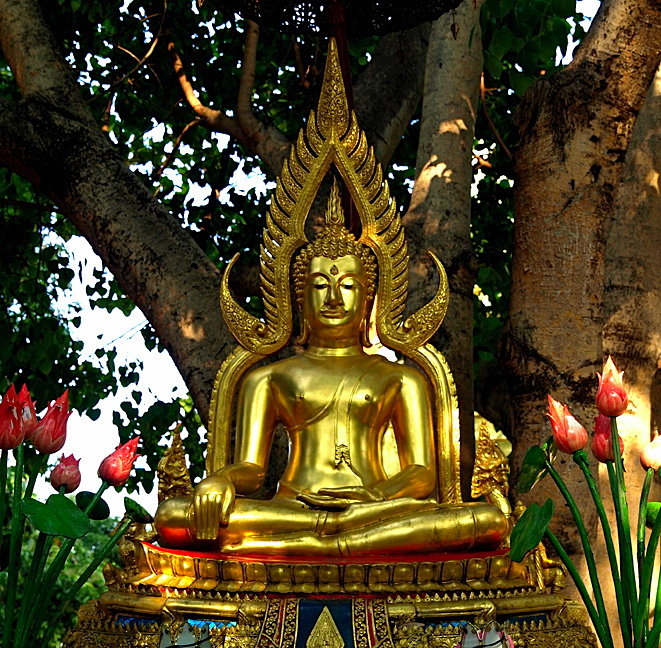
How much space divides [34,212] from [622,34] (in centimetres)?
398

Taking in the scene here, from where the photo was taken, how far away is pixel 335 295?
4277 mm

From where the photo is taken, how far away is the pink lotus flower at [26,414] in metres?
2.96

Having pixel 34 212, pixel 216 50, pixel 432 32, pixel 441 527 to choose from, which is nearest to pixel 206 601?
pixel 441 527

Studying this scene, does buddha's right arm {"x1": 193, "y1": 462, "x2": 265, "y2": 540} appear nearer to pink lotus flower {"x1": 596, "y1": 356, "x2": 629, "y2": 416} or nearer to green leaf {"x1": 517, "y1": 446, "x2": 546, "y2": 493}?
green leaf {"x1": 517, "y1": 446, "x2": 546, "y2": 493}

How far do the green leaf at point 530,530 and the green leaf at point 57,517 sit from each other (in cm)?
114

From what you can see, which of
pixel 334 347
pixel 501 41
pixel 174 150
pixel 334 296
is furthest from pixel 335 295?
pixel 174 150

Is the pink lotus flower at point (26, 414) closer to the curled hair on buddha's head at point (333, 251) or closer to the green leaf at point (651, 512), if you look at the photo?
the curled hair on buddha's head at point (333, 251)

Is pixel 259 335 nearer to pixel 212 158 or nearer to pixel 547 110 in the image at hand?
pixel 547 110

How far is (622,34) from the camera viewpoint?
4461 millimetres

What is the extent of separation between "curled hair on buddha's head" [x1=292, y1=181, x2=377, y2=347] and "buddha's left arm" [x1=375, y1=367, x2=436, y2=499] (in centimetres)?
42

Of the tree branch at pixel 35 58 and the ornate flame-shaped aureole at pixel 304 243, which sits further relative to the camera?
the tree branch at pixel 35 58

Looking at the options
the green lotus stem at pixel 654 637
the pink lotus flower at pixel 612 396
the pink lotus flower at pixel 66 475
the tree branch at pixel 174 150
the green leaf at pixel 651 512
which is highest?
the tree branch at pixel 174 150

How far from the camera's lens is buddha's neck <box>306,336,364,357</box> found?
4.38 m

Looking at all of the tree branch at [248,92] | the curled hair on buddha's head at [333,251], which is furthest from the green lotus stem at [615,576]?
the tree branch at [248,92]
